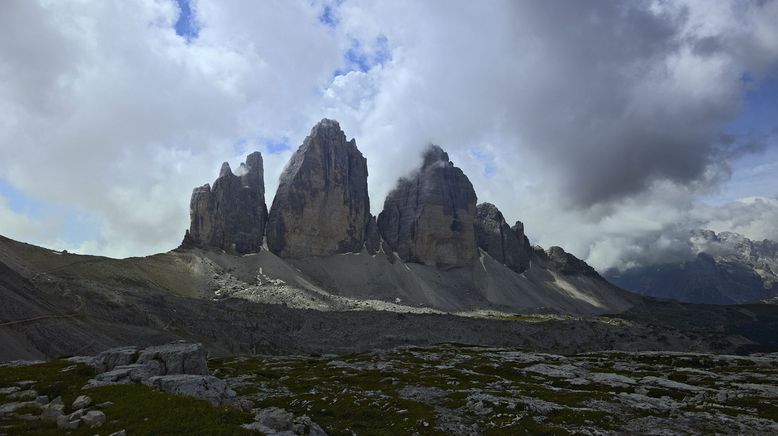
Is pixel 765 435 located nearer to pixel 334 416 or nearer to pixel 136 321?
pixel 334 416

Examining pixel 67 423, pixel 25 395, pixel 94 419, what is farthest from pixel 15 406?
pixel 94 419

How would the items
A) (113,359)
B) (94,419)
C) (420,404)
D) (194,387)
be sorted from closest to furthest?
(94,419) → (194,387) → (113,359) → (420,404)

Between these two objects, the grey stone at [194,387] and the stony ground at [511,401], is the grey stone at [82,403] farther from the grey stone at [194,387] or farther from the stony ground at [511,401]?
the stony ground at [511,401]

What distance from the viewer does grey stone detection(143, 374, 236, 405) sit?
28562 mm

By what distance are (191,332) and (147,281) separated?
7002 centimetres

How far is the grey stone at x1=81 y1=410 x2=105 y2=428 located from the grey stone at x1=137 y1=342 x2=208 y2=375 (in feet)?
52.2

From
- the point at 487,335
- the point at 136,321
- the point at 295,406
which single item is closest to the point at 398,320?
the point at 487,335

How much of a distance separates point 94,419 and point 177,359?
17.4 m

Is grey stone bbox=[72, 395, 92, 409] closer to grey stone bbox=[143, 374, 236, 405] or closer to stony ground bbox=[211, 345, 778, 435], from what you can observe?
grey stone bbox=[143, 374, 236, 405]

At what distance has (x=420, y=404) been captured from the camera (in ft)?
130

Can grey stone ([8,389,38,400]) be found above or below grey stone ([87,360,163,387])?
below

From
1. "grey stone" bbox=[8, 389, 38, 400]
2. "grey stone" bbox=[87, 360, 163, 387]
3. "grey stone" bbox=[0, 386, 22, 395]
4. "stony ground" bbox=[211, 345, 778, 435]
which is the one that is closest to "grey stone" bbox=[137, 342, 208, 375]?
"grey stone" bbox=[87, 360, 163, 387]

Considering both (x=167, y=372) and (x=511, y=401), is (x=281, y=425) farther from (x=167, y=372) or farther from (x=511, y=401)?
(x=511, y=401)

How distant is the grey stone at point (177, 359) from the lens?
125ft
